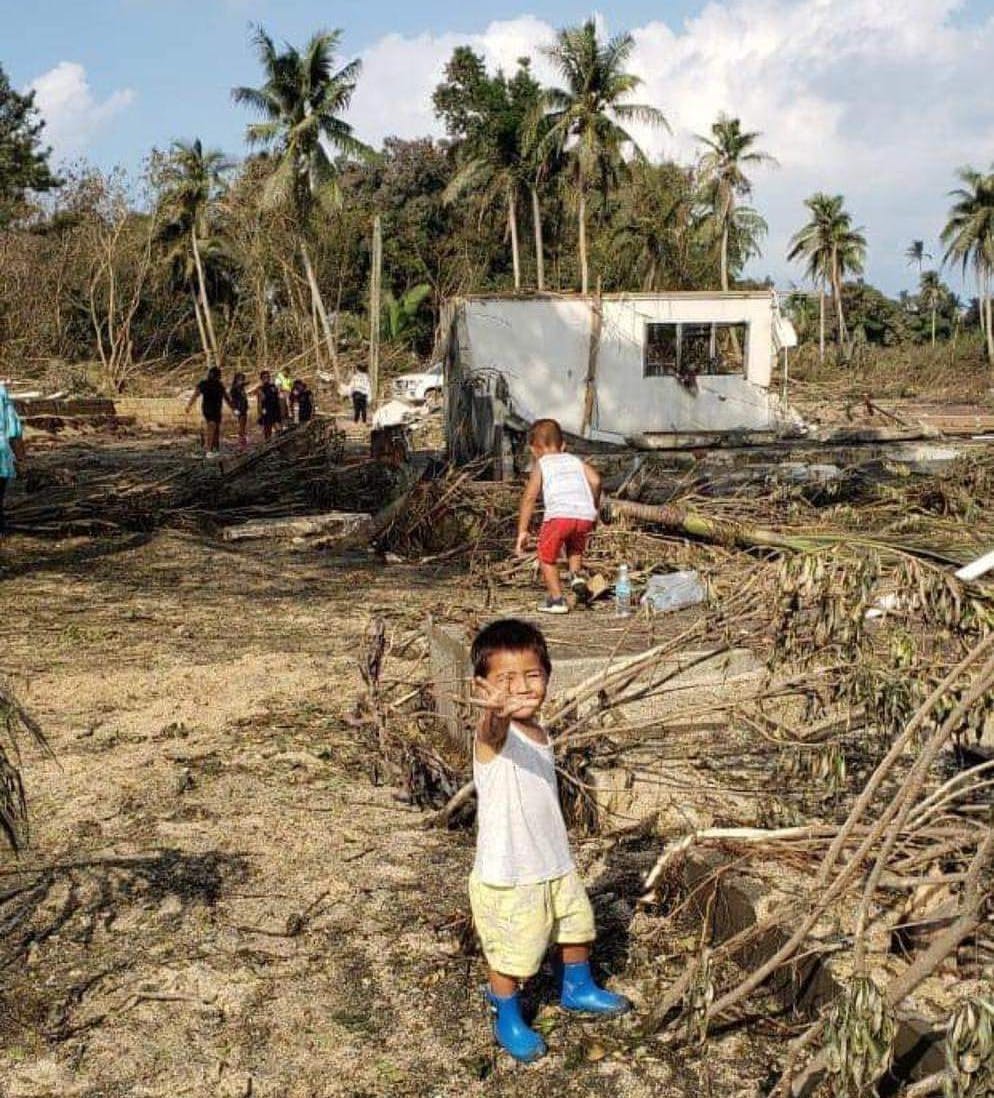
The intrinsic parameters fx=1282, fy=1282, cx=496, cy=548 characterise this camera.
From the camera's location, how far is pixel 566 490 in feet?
24.7

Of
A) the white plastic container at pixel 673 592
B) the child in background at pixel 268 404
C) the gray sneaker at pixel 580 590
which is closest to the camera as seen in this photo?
the white plastic container at pixel 673 592

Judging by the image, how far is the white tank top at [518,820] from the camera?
3.26m

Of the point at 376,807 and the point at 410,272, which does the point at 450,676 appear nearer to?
the point at 376,807

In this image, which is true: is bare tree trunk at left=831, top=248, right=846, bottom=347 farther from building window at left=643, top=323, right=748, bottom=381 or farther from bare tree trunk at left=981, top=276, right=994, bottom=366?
building window at left=643, top=323, right=748, bottom=381

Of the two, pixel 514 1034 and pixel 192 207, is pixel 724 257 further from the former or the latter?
pixel 514 1034

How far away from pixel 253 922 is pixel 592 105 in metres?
40.1

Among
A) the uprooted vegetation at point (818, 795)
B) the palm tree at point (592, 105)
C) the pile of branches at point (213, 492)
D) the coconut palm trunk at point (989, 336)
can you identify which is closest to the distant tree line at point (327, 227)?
the palm tree at point (592, 105)

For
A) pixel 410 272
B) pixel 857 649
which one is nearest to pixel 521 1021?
pixel 857 649

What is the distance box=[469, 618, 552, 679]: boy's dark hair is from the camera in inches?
126

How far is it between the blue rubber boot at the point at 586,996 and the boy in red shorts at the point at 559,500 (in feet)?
13.4

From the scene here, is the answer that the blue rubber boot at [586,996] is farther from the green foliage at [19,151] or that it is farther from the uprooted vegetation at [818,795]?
the green foliage at [19,151]

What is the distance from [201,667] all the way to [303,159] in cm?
3864

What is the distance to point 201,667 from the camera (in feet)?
24.0

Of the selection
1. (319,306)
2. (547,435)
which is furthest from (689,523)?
(319,306)
